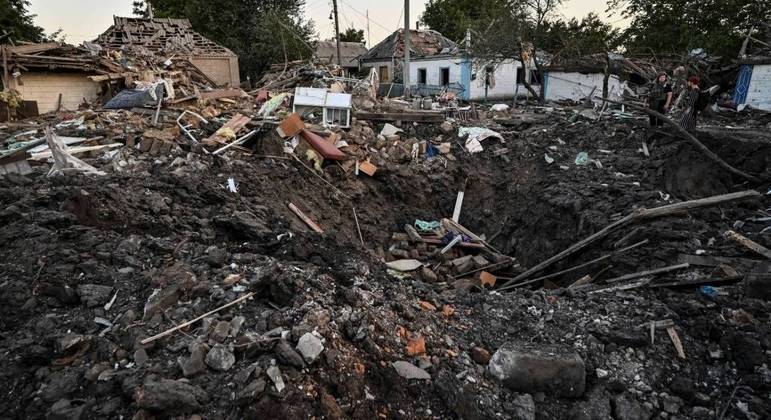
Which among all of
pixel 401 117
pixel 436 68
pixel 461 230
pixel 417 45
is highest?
pixel 417 45

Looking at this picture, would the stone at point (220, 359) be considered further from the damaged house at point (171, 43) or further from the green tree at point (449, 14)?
the green tree at point (449, 14)

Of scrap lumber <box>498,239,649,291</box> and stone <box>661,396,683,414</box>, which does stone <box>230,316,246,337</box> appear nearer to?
stone <box>661,396,683,414</box>

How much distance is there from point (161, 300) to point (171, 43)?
63.2 feet

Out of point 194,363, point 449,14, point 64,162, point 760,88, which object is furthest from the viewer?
point 449,14

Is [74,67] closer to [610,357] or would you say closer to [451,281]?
[451,281]

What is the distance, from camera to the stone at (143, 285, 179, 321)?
3.07m

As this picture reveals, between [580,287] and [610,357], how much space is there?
1.52m

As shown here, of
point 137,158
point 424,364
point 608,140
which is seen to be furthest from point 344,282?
point 608,140

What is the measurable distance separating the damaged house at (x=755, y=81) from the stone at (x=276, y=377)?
679 inches

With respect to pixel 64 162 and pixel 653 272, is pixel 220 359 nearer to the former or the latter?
pixel 653 272

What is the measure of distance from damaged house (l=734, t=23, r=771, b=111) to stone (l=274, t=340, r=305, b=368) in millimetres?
17091

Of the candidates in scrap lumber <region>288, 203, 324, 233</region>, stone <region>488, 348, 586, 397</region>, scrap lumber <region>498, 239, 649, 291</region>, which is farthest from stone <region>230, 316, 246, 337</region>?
→ scrap lumber <region>498, 239, 649, 291</region>

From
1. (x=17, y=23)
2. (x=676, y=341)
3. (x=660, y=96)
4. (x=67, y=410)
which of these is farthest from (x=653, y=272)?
(x=17, y=23)

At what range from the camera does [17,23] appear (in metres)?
22.1
